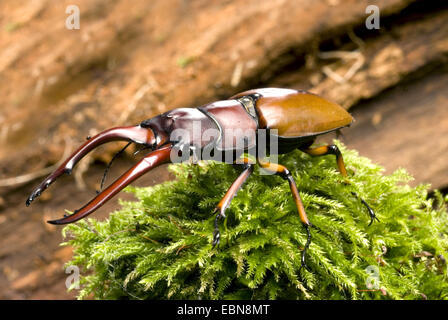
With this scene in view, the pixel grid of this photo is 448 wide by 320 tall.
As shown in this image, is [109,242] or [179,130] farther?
[109,242]

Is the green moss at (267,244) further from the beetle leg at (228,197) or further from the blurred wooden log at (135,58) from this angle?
the blurred wooden log at (135,58)

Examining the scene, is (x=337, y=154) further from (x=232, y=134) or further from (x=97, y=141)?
(x=97, y=141)

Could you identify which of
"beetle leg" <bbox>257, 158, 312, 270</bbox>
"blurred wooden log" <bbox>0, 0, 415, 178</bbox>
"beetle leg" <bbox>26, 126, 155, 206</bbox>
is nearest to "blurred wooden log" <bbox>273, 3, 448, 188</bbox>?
"blurred wooden log" <bbox>0, 0, 415, 178</bbox>

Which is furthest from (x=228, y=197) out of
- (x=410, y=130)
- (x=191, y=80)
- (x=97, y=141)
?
(x=191, y=80)

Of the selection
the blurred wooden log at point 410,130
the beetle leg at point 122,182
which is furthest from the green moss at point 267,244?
the blurred wooden log at point 410,130
